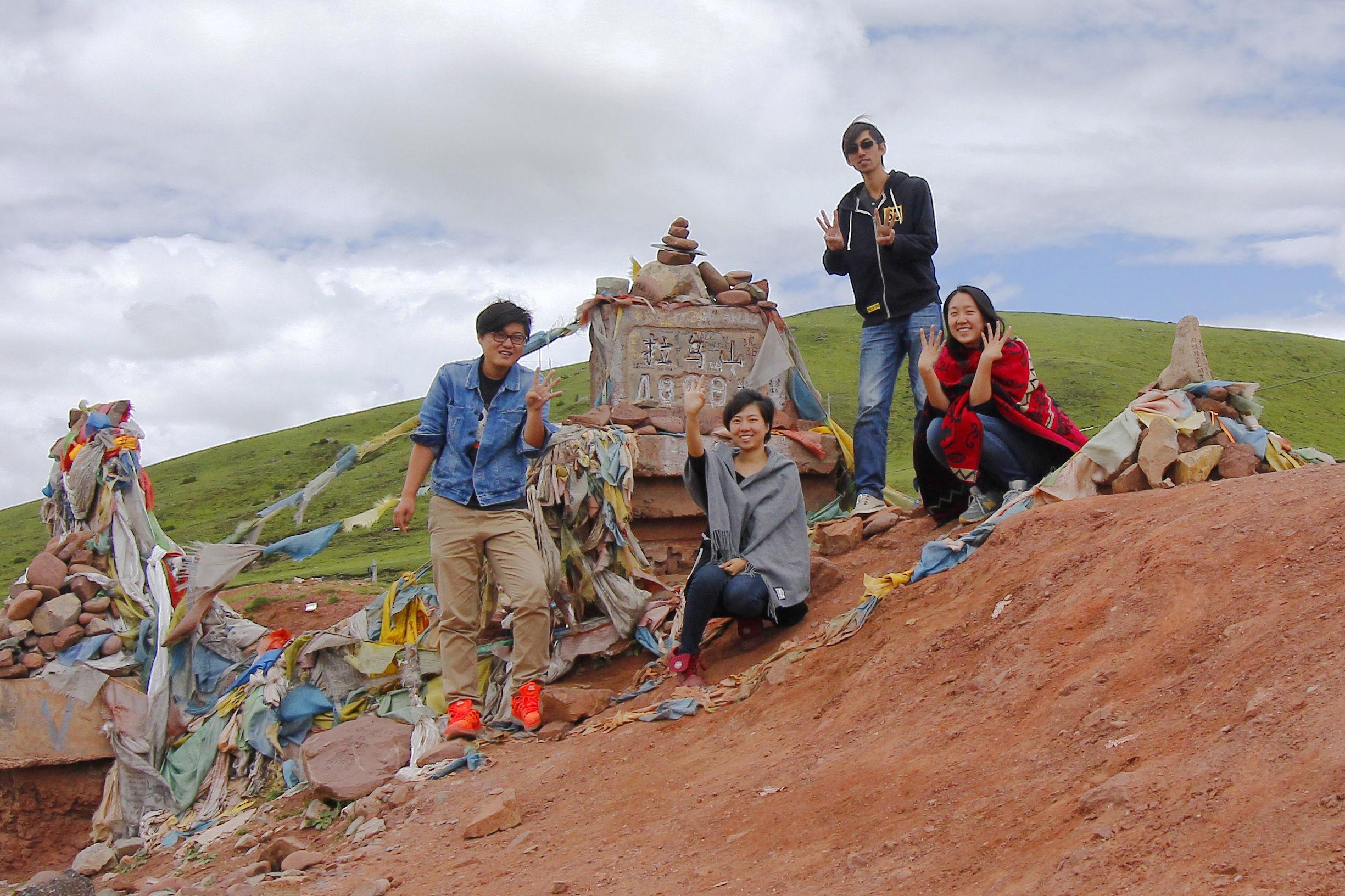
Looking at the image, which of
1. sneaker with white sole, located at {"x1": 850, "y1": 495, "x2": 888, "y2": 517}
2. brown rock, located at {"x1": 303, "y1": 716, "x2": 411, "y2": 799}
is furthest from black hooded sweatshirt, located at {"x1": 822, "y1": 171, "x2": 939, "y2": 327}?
brown rock, located at {"x1": 303, "y1": 716, "x2": 411, "y2": 799}

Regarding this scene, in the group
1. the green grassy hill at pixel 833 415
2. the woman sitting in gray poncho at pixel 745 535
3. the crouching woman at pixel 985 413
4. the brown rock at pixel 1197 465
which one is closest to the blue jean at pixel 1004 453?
the crouching woman at pixel 985 413

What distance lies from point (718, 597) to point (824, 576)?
100cm

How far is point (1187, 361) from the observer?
20.9 feet

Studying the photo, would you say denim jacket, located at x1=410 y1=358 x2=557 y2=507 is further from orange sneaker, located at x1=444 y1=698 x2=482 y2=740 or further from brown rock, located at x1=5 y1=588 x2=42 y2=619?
brown rock, located at x1=5 y1=588 x2=42 y2=619

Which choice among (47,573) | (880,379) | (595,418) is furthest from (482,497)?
(47,573)

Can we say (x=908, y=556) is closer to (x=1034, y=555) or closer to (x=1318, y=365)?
(x=1034, y=555)

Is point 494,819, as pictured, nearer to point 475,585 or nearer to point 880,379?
point 475,585

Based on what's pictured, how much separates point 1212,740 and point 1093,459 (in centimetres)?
285

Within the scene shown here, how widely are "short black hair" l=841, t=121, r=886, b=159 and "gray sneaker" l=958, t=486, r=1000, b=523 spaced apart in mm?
2290

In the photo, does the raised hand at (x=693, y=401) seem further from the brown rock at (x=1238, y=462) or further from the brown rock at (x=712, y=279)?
the brown rock at (x=712, y=279)

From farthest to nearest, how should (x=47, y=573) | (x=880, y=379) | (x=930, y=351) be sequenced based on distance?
(x=47, y=573)
(x=880, y=379)
(x=930, y=351)

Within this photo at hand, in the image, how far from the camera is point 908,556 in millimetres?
6367

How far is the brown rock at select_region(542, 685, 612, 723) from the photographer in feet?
19.7

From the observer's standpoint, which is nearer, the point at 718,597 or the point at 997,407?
the point at 718,597
